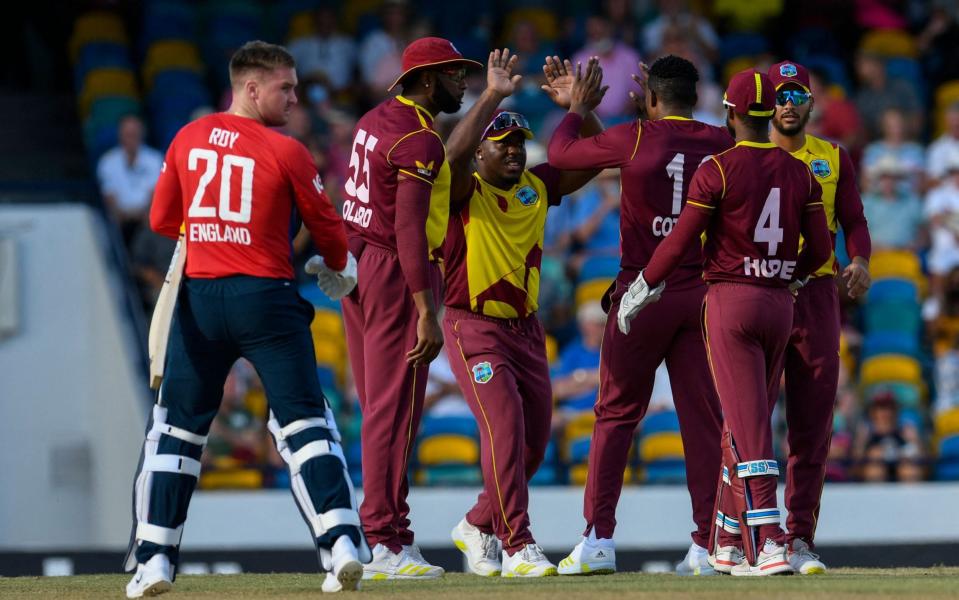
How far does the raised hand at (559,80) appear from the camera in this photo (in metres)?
8.02

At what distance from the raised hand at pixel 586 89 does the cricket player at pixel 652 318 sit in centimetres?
5

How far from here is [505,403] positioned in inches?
302

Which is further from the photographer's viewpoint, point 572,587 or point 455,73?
point 455,73

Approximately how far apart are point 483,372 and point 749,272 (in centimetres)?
130

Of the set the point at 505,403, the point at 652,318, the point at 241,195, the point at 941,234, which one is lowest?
the point at 505,403

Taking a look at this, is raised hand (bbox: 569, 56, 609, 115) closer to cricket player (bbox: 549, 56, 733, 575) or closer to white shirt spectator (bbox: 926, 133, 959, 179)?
cricket player (bbox: 549, 56, 733, 575)

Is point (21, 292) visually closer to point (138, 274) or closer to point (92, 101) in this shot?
point (138, 274)

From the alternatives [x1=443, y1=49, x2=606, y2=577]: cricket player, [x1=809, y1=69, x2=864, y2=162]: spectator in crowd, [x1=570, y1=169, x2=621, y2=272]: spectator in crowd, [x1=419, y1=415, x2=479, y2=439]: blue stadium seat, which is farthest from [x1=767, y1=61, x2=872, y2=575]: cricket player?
[x1=809, y1=69, x2=864, y2=162]: spectator in crowd

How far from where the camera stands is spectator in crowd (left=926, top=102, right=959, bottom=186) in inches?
554

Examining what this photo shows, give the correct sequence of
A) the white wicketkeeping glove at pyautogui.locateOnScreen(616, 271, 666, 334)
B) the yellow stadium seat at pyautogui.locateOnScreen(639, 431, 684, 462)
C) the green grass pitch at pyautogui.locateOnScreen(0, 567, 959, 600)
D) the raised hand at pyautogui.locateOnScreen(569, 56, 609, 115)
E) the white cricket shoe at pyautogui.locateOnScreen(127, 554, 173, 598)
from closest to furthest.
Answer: the green grass pitch at pyautogui.locateOnScreen(0, 567, 959, 600)
the white cricket shoe at pyautogui.locateOnScreen(127, 554, 173, 598)
the white wicketkeeping glove at pyautogui.locateOnScreen(616, 271, 666, 334)
the raised hand at pyautogui.locateOnScreen(569, 56, 609, 115)
the yellow stadium seat at pyautogui.locateOnScreen(639, 431, 684, 462)

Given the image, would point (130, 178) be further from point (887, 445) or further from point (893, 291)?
point (887, 445)

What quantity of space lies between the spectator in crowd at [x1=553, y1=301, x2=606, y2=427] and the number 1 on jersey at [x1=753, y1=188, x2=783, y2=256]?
4.87m

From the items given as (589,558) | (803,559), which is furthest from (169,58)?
(803,559)

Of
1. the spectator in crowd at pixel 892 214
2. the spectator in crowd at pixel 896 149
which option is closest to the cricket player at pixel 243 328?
the spectator in crowd at pixel 892 214
